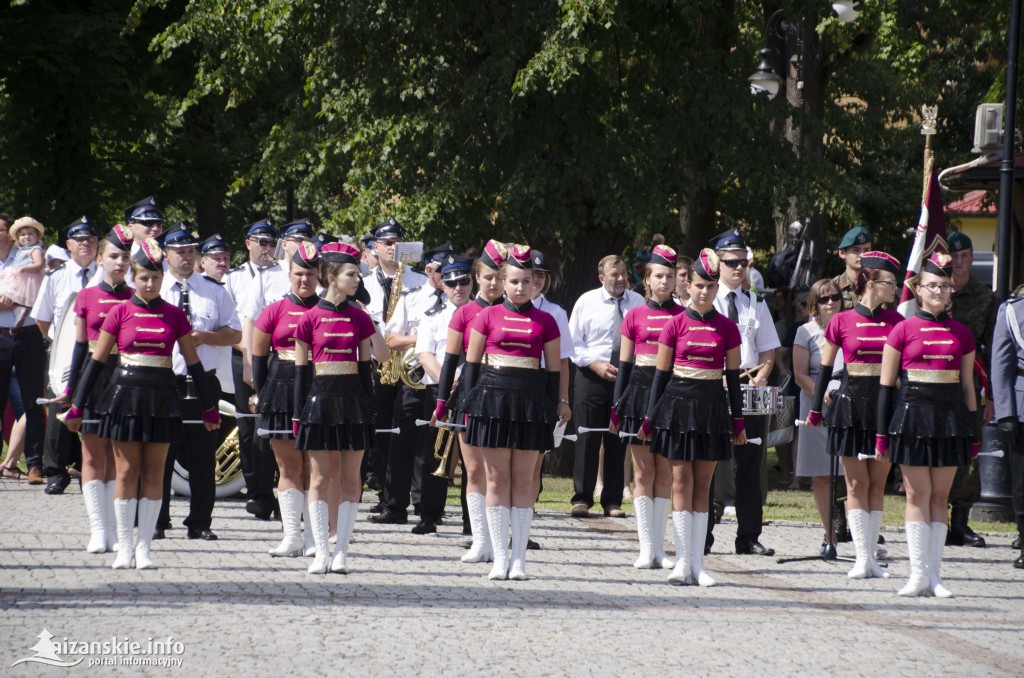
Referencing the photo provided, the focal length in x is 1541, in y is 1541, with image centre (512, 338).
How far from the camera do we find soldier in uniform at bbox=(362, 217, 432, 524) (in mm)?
12055

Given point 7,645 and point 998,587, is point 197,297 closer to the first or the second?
point 7,645

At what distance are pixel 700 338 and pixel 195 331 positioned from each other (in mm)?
3597

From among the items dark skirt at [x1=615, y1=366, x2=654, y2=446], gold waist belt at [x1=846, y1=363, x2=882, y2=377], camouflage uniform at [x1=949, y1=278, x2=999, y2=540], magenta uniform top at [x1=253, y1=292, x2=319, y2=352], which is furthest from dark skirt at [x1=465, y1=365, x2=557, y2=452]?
camouflage uniform at [x1=949, y1=278, x2=999, y2=540]

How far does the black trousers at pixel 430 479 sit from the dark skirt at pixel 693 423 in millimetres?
2574

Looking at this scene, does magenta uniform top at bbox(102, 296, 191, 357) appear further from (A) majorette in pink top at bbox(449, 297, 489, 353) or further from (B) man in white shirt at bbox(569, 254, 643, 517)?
(B) man in white shirt at bbox(569, 254, 643, 517)

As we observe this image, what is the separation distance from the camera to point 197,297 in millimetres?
10961

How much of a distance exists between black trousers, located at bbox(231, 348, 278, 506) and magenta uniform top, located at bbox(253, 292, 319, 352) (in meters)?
1.97

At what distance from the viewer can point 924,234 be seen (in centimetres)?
1168

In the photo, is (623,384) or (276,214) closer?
(623,384)

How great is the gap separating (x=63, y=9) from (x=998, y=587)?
16915 mm

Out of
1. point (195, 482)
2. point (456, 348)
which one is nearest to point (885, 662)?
point (456, 348)

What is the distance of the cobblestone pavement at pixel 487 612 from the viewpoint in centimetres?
697

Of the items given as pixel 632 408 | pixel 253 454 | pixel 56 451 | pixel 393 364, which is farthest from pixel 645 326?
pixel 56 451

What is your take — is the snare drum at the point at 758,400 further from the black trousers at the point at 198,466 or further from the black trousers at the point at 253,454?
the black trousers at the point at 198,466
